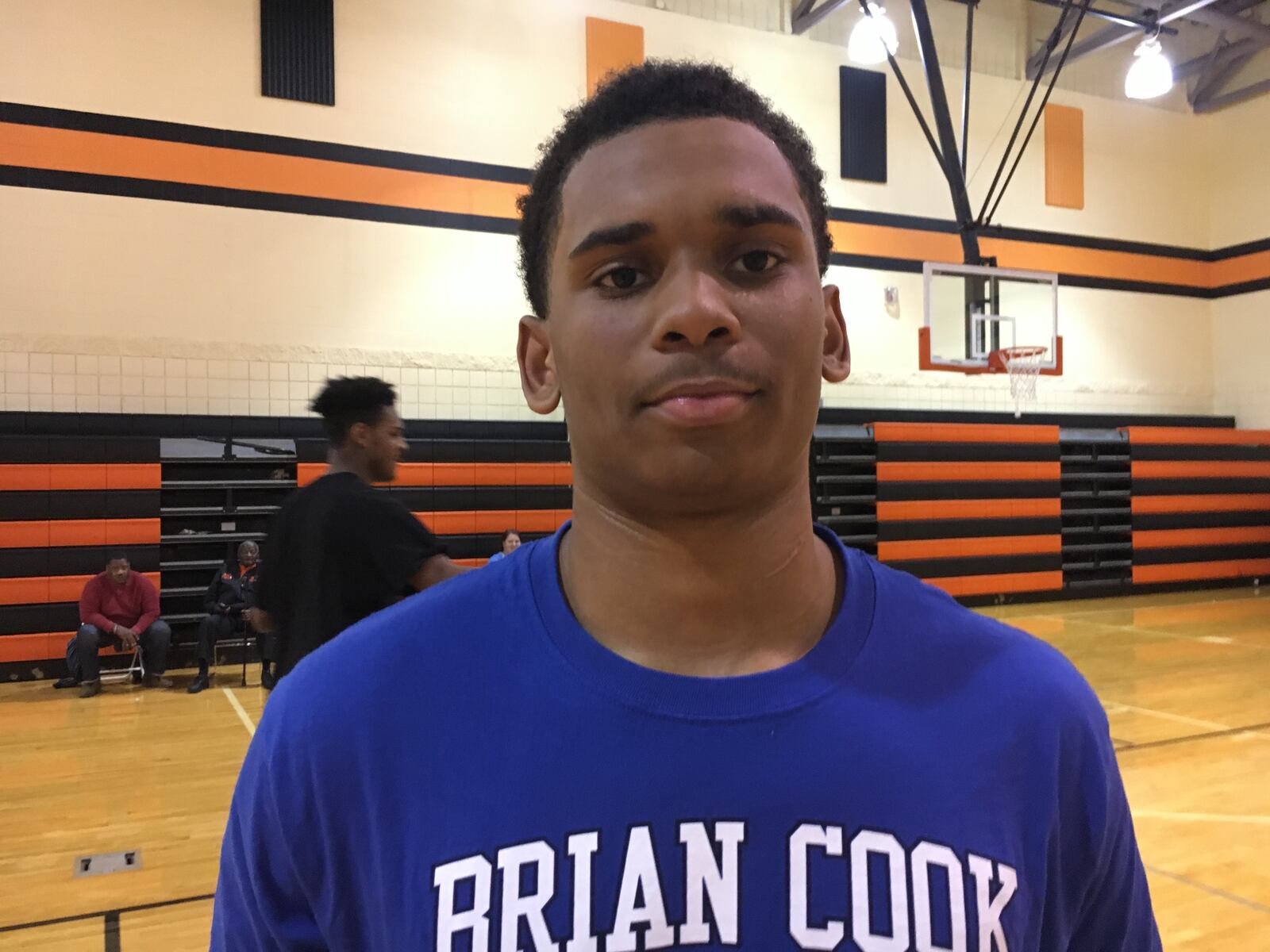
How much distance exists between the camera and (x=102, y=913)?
3006mm

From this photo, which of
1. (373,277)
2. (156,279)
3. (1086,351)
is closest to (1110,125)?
(1086,351)

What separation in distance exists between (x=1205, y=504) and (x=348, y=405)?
11.3 metres

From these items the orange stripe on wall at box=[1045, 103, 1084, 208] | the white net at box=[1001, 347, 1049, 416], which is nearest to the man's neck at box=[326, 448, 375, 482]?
the white net at box=[1001, 347, 1049, 416]

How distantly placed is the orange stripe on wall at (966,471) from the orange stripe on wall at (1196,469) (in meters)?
1.25

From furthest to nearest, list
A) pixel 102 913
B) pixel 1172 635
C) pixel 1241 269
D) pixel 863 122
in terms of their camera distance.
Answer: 1. pixel 1241 269
2. pixel 863 122
3. pixel 1172 635
4. pixel 102 913

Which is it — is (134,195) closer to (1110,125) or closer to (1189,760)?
(1189,760)

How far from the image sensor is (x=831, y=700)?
2.69 feet

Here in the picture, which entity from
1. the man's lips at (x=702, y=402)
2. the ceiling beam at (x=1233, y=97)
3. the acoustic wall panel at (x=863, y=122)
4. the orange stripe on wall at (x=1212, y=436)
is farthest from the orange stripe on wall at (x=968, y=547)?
the man's lips at (x=702, y=402)

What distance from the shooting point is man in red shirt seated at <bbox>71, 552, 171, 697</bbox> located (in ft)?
21.3

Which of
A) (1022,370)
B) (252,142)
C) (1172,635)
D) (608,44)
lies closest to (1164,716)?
(1172,635)

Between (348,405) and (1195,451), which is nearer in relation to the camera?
(348,405)

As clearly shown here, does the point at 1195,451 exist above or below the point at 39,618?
above

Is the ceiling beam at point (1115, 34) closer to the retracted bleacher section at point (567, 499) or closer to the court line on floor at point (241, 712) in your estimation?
the retracted bleacher section at point (567, 499)

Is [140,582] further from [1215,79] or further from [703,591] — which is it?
[1215,79]
